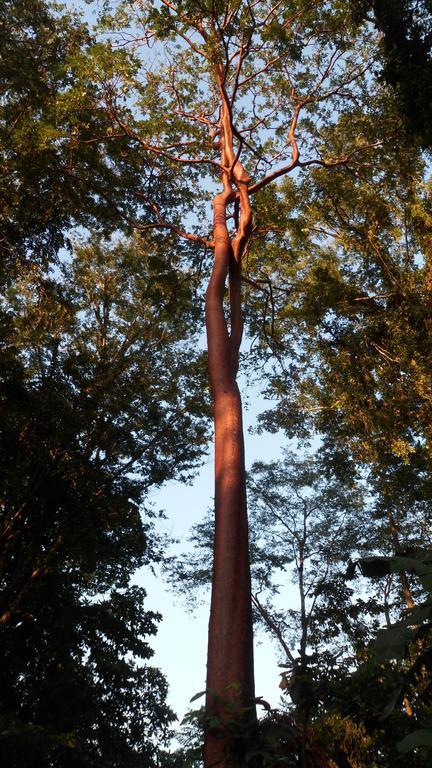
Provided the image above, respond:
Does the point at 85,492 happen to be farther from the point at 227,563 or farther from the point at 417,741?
the point at 417,741

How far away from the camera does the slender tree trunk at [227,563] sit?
3516 millimetres

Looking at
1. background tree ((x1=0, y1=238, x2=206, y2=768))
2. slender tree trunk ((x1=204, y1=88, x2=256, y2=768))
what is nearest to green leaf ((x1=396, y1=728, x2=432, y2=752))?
slender tree trunk ((x1=204, y1=88, x2=256, y2=768))

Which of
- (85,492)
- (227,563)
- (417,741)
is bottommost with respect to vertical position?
(417,741)

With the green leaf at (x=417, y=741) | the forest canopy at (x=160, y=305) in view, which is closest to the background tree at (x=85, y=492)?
the forest canopy at (x=160, y=305)

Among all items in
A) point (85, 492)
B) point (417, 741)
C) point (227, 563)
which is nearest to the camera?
point (417, 741)

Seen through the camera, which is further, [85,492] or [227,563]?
[85,492]

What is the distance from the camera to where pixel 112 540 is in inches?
458

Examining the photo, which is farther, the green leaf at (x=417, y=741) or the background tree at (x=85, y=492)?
the background tree at (x=85, y=492)

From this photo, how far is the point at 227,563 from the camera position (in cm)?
439

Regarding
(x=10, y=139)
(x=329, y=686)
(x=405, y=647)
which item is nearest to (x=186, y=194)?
(x=10, y=139)

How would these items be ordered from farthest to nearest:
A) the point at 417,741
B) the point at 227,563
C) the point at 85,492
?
the point at 85,492
the point at 227,563
the point at 417,741

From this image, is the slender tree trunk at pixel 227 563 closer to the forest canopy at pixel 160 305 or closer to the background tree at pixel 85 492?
the forest canopy at pixel 160 305

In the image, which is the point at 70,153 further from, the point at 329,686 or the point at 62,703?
the point at 62,703

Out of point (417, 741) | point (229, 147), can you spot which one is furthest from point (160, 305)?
point (417, 741)
